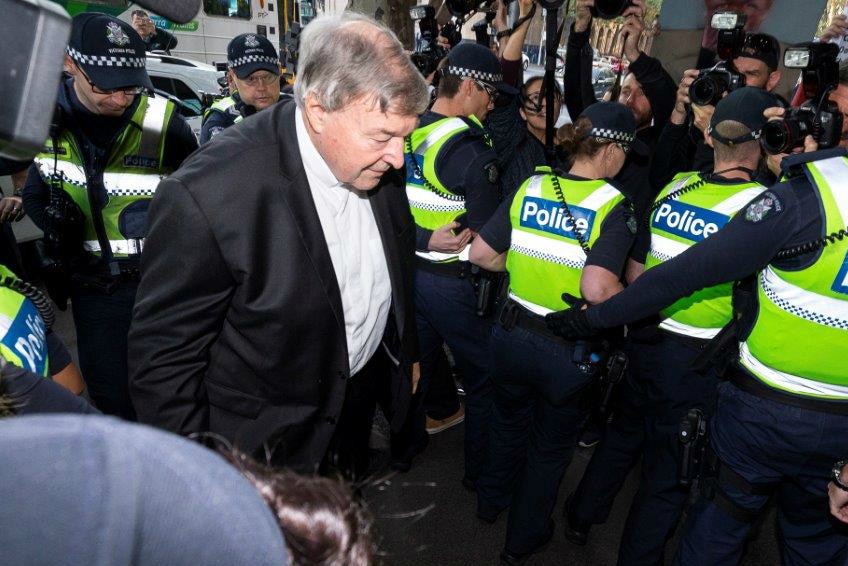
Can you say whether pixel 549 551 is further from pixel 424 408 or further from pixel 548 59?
pixel 548 59

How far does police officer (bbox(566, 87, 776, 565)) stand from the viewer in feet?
6.73

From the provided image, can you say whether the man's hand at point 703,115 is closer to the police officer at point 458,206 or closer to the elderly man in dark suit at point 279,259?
the police officer at point 458,206

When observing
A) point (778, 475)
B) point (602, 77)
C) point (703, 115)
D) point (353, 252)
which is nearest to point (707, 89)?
point (703, 115)

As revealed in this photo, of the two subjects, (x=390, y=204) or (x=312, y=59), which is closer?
(x=312, y=59)

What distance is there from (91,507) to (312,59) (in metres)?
1.24

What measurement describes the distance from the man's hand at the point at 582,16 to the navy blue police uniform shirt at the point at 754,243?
177 cm

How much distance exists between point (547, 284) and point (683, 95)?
1328mm

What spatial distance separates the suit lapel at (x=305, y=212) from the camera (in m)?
1.50

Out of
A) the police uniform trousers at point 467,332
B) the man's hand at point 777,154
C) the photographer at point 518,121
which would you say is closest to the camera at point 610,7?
the photographer at point 518,121

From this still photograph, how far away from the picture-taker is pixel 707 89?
2541 mm

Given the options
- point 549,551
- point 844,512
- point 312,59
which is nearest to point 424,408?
point 549,551

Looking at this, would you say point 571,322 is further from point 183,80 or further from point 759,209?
point 183,80

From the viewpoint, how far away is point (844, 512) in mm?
1635

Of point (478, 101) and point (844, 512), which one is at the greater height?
point (478, 101)
